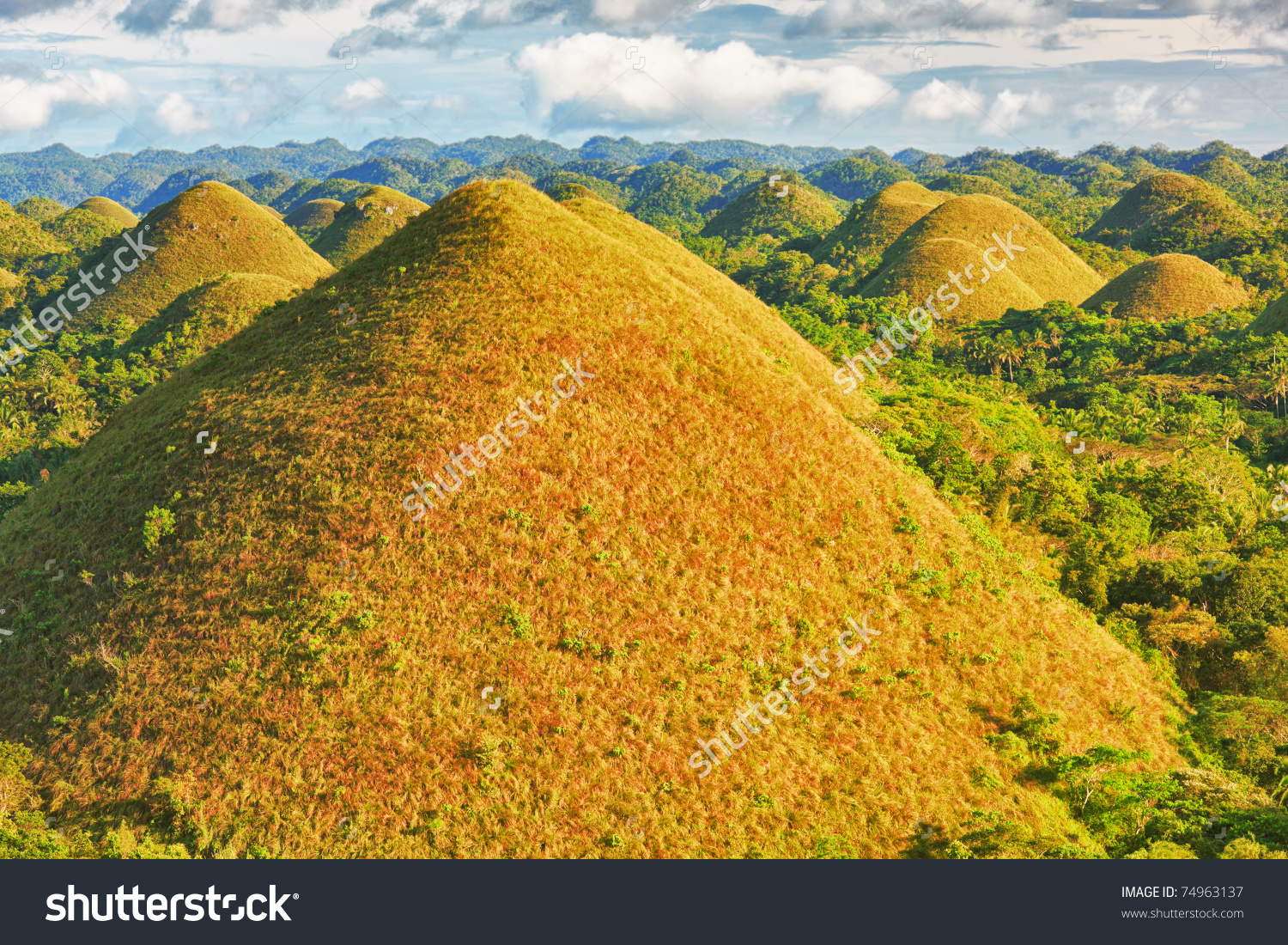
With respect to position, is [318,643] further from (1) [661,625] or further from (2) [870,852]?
(2) [870,852]

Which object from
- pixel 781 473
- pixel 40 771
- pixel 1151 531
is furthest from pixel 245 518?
pixel 1151 531

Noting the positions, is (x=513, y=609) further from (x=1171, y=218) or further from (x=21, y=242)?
(x=21, y=242)

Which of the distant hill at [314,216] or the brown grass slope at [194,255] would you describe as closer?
the brown grass slope at [194,255]

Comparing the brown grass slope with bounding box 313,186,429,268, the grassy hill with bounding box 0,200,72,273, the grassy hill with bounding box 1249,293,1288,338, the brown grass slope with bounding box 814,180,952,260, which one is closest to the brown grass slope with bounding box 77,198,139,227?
the grassy hill with bounding box 0,200,72,273

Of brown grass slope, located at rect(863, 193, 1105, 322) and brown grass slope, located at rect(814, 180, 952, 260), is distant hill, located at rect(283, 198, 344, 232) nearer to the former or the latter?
brown grass slope, located at rect(814, 180, 952, 260)

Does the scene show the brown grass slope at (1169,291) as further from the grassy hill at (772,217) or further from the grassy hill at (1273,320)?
the grassy hill at (772,217)

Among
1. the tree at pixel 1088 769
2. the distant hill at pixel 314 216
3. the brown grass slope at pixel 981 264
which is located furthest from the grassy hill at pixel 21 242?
the tree at pixel 1088 769

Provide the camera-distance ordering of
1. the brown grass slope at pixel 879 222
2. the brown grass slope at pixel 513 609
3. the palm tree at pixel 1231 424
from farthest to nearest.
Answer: the brown grass slope at pixel 879 222, the palm tree at pixel 1231 424, the brown grass slope at pixel 513 609
